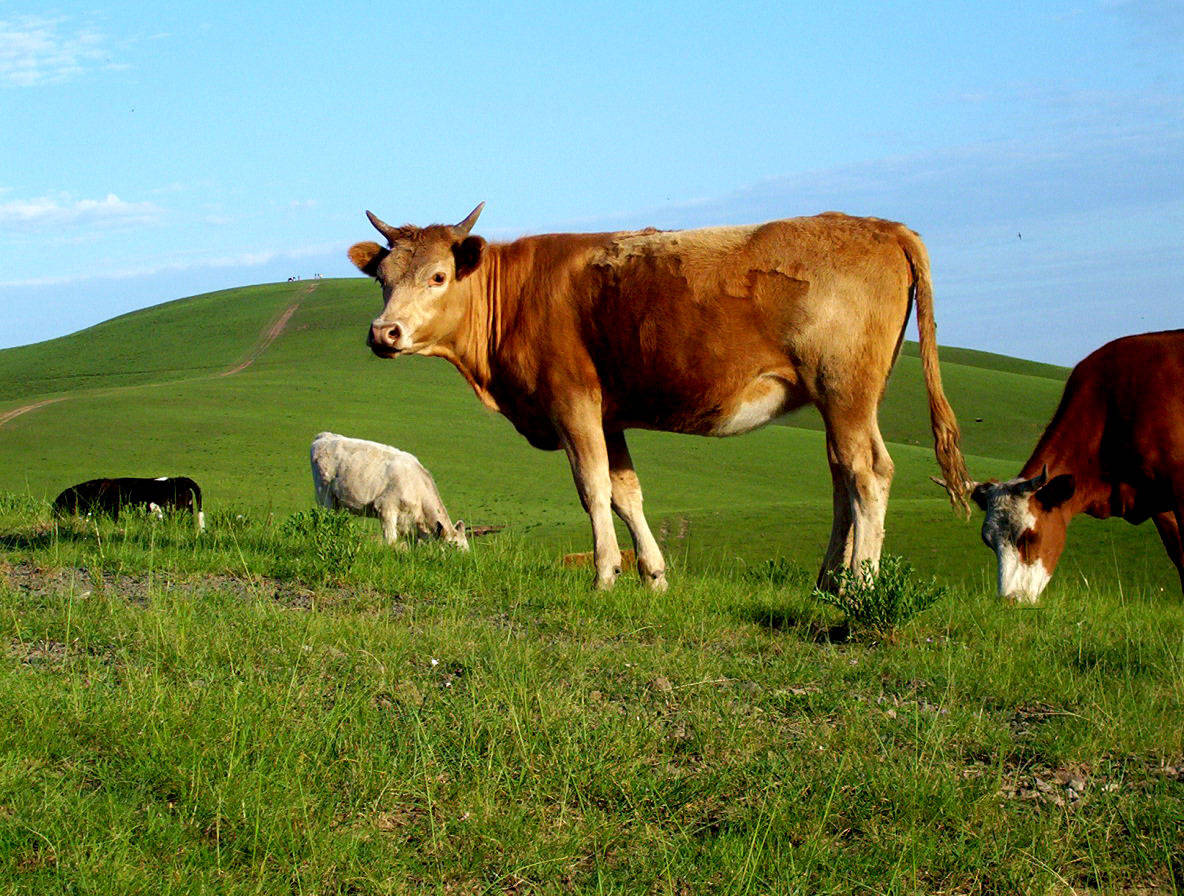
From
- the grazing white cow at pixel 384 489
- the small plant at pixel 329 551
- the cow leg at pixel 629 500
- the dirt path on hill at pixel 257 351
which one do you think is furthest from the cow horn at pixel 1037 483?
the dirt path on hill at pixel 257 351

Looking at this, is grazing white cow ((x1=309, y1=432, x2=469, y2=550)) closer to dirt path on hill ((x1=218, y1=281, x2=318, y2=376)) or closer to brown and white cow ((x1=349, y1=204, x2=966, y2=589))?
brown and white cow ((x1=349, y1=204, x2=966, y2=589))

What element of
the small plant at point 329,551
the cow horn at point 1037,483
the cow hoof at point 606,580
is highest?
the small plant at point 329,551

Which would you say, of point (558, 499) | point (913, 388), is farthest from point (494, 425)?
point (913, 388)

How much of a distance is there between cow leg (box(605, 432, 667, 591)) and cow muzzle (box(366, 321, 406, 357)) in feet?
6.63

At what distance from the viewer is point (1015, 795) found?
479cm

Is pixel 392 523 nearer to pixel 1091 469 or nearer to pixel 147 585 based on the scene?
pixel 147 585

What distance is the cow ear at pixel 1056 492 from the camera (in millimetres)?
10125

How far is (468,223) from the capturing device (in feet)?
32.4

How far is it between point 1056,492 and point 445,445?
31613mm

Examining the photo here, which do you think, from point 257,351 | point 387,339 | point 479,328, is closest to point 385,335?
point 387,339

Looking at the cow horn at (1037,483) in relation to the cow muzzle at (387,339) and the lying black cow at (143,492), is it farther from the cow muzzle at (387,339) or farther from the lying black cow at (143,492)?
the lying black cow at (143,492)

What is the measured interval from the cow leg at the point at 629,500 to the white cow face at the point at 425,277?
178 cm

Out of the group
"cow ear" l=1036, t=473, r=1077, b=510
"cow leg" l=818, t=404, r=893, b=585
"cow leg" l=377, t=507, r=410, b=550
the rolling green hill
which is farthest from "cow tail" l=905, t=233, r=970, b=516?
"cow leg" l=377, t=507, r=410, b=550

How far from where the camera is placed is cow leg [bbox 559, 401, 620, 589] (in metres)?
9.28
